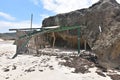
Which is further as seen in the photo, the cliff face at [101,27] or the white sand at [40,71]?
the cliff face at [101,27]

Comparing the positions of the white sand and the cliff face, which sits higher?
the cliff face

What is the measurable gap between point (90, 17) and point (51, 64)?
701 centimetres

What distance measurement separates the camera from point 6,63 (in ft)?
42.7

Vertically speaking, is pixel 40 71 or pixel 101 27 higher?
pixel 101 27

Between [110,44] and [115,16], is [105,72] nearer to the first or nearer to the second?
[110,44]

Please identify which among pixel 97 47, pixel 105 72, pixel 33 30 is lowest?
pixel 105 72

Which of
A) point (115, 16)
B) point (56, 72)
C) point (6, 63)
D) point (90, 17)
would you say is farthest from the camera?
point (90, 17)

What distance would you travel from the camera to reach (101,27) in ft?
51.5

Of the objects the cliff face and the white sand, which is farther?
the cliff face

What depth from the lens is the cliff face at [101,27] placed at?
42.5 feet

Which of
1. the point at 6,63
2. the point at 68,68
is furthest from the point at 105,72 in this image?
the point at 6,63

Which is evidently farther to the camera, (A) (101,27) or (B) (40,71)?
(A) (101,27)

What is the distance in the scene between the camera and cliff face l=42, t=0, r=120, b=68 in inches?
511

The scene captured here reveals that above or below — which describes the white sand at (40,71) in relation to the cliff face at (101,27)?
below
